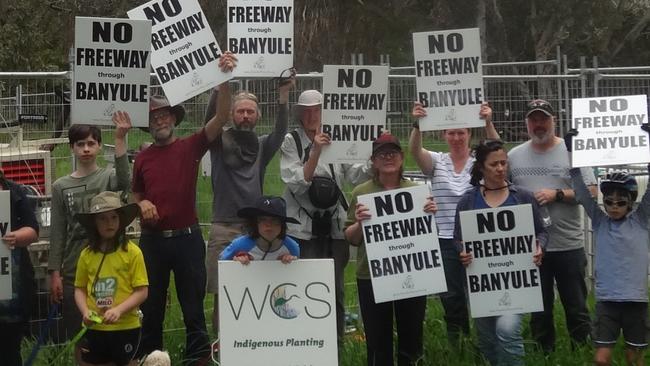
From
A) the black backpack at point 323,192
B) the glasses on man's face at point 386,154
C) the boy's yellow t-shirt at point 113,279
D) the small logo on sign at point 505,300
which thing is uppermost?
the glasses on man's face at point 386,154

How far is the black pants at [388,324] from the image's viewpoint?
7.82m

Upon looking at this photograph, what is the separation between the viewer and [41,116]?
9.41m

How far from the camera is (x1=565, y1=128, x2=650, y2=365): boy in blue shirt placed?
299 inches

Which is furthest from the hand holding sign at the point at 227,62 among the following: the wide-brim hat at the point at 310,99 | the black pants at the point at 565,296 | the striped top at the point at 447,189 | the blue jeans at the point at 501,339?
the black pants at the point at 565,296

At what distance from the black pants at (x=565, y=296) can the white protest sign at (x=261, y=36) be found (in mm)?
2331

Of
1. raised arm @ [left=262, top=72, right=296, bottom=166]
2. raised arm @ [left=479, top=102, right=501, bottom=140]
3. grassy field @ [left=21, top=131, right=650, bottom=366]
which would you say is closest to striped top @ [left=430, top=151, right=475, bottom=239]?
raised arm @ [left=479, top=102, right=501, bottom=140]

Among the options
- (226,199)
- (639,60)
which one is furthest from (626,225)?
(639,60)

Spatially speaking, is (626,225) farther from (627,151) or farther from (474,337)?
(474,337)

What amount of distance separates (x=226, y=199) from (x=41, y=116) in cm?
194

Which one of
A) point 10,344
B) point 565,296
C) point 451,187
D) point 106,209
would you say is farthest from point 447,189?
point 10,344

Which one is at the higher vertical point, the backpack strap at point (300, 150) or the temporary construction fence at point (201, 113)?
the temporary construction fence at point (201, 113)

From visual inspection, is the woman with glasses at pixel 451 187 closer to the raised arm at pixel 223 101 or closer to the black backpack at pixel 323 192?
the black backpack at pixel 323 192

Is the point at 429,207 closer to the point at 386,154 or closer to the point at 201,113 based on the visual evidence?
the point at 386,154

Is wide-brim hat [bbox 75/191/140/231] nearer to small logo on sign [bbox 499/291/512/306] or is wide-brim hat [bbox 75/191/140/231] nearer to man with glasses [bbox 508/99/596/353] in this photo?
small logo on sign [bbox 499/291/512/306]
